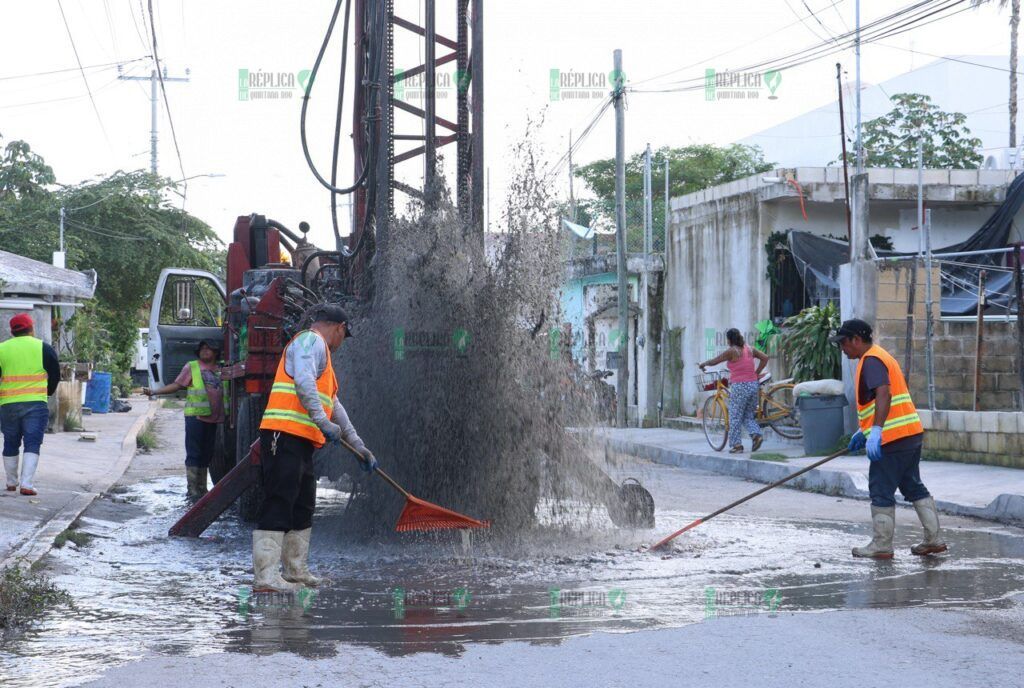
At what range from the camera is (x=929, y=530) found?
822 cm

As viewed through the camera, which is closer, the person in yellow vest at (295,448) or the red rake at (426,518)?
the person in yellow vest at (295,448)

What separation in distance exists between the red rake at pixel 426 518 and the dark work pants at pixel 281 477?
733 millimetres

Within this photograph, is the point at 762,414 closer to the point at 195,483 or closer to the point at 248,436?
the point at 195,483

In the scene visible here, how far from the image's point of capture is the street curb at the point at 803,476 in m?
10.3

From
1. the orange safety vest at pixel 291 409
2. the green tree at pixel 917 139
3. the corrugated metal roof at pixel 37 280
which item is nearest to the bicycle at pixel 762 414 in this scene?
the corrugated metal roof at pixel 37 280

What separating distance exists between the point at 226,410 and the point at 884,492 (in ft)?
20.5

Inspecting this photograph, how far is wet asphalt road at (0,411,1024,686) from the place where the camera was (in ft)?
17.5

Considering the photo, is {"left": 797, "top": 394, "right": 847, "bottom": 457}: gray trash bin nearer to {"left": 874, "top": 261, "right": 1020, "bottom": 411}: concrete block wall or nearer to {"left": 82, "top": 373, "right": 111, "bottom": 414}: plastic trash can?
{"left": 874, "top": 261, "right": 1020, "bottom": 411}: concrete block wall

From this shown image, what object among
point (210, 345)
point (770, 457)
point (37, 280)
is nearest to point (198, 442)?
point (210, 345)

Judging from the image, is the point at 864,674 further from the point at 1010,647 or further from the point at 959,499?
the point at 959,499

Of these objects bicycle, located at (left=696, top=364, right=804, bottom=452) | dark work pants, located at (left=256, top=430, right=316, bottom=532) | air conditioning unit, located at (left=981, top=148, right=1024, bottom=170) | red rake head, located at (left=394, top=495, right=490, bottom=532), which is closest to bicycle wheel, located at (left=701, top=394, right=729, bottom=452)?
bicycle, located at (left=696, top=364, right=804, bottom=452)

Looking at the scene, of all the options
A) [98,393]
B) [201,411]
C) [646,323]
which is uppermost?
[646,323]

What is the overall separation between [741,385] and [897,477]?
26.4 feet

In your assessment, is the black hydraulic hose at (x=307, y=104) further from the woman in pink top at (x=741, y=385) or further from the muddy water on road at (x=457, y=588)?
the woman in pink top at (x=741, y=385)
